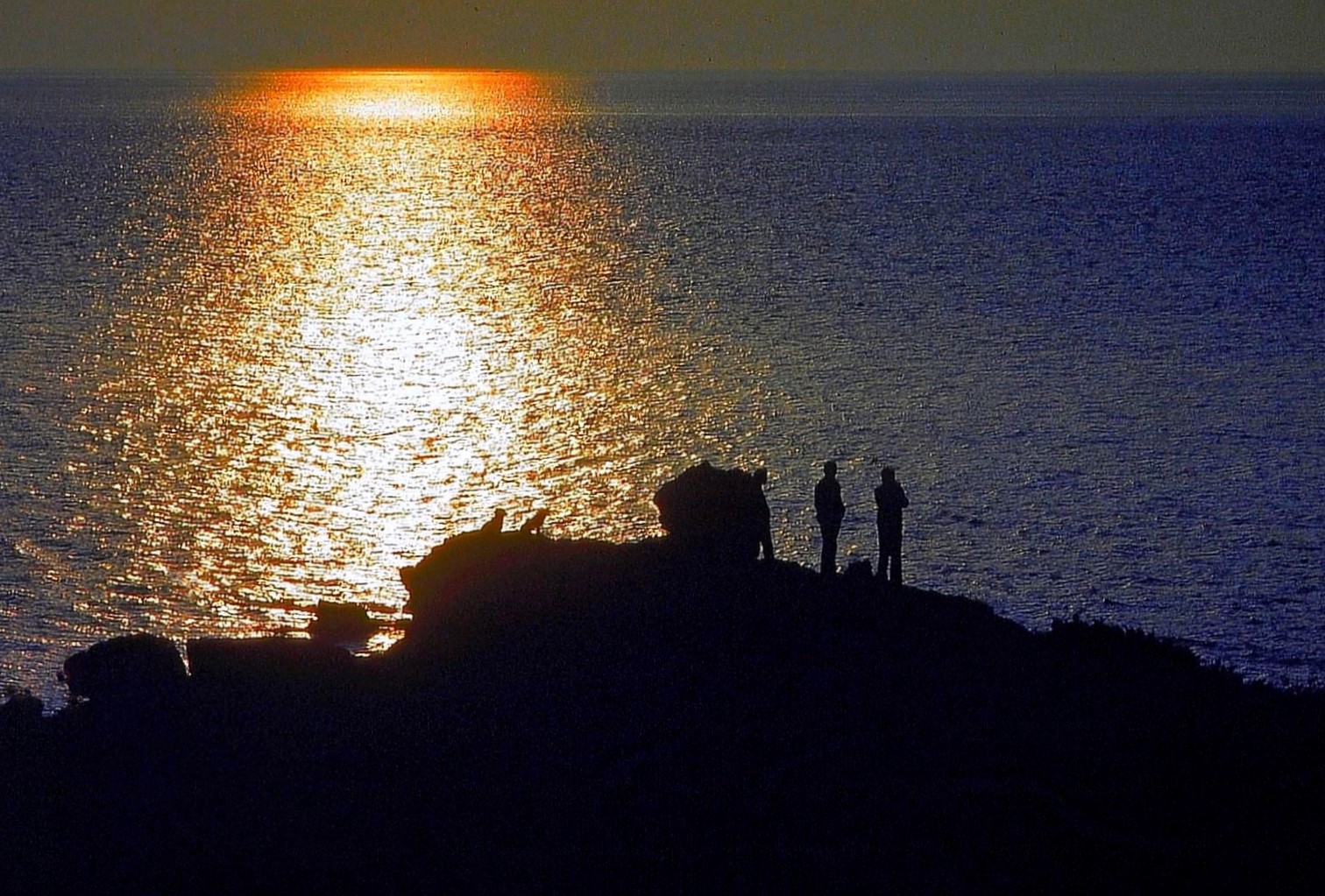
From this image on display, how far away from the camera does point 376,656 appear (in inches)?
959

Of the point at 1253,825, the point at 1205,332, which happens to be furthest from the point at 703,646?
the point at 1205,332

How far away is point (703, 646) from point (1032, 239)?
9397 centimetres

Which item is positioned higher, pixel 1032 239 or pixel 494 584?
pixel 1032 239

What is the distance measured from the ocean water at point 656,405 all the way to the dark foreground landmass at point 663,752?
1088cm

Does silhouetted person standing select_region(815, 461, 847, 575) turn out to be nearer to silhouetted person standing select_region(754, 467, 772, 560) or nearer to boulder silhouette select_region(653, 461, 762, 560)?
silhouetted person standing select_region(754, 467, 772, 560)

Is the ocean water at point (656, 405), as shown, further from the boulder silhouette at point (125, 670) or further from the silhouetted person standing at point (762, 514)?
the silhouetted person standing at point (762, 514)

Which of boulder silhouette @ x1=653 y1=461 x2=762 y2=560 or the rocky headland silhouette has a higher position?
boulder silhouette @ x1=653 y1=461 x2=762 y2=560

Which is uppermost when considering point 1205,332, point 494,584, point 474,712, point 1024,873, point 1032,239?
point 1032,239

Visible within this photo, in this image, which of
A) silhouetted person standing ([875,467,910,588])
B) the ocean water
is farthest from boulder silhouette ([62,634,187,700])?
the ocean water

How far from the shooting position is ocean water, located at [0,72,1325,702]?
134 ft

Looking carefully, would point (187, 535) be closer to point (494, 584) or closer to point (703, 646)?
point (494, 584)

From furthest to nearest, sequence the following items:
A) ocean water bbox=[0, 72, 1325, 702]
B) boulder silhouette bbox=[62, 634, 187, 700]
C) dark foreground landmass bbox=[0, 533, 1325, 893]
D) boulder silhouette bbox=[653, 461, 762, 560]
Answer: ocean water bbox=[0, 72, 1325, 702]
boulder silhouette bbox=[653, 461, 762, 560]
boulder silhouette bbox=[62, 634, 187, 700]
dark foreground landmass bbox=[0, 533, 1325, 893]

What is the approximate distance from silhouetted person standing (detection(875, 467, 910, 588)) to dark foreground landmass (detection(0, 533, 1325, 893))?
0.89m

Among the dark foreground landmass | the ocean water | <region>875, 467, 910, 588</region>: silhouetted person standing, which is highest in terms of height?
the ocean water
